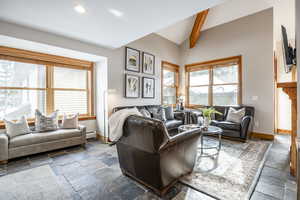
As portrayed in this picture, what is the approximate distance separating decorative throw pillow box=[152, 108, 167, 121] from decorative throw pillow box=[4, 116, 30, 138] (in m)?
2.99

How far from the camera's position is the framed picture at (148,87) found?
4.66 m

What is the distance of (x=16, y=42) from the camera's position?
2713 mm

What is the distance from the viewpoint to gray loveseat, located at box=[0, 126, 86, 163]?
96.0 inches

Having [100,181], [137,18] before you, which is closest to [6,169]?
[100,181]

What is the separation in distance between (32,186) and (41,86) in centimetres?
240

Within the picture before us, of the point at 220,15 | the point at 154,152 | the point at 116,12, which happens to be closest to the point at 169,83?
the point at 220,15

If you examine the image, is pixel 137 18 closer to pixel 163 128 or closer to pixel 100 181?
pixel 163 128

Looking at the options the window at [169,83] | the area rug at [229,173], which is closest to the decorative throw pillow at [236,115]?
the area rug at [229,173]

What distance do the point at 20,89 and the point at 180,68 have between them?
5.37 meters

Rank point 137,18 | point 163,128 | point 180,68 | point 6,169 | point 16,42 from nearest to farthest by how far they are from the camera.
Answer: point 163,128, point 6,169, point 137,18, point 16,42, point 180,68

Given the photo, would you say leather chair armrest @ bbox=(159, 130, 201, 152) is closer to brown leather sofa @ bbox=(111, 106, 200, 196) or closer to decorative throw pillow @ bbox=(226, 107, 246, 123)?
brown leather sofa @ bbox=(111, 106, 200, 196)

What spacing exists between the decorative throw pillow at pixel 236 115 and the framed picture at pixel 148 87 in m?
2.49

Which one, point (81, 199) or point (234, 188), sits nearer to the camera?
point (81, 199)

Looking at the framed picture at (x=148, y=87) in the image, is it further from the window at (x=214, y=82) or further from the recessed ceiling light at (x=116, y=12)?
the recessed ceiling light at (x=116, y=12)
